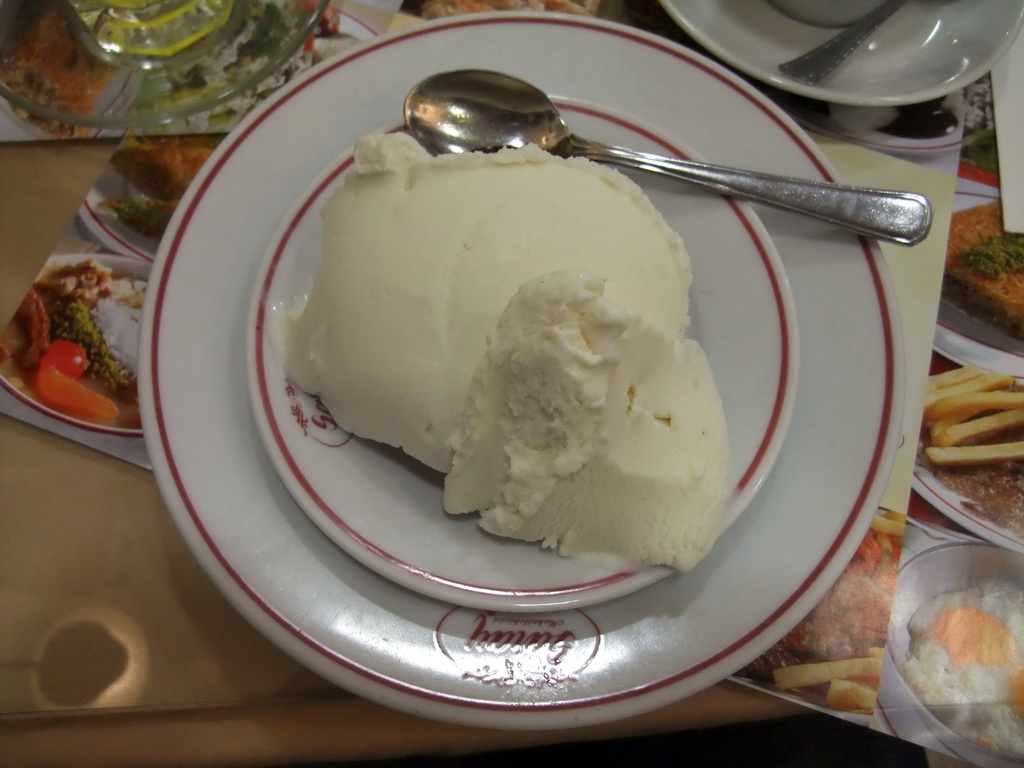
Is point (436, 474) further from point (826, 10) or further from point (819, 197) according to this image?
point (826, 10)

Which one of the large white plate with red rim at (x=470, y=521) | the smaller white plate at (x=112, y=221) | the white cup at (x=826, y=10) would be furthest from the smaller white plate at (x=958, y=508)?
the smaller white plate at (x=112, y=221)

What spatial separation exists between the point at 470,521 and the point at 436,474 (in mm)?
68

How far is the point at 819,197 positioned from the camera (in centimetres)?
79

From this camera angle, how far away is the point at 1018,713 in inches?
27.1

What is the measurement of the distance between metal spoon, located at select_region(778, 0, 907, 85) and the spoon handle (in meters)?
0.25

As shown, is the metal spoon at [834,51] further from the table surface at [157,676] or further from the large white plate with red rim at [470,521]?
the table surface at [157,676]

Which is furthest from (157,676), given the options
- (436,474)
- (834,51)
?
(834,51)

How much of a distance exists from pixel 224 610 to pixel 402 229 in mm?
469

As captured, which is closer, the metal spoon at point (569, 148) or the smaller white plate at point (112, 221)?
the metal spoon at point (569, 148)

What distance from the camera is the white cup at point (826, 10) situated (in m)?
0.97

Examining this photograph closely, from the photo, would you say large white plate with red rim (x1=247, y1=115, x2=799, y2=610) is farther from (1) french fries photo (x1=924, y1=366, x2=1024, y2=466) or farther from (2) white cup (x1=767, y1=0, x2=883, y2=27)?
(2) white cup (x1=767, y1=0, x2=883, y2=27)

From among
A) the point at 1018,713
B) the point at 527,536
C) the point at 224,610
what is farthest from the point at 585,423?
the point at 1018,713

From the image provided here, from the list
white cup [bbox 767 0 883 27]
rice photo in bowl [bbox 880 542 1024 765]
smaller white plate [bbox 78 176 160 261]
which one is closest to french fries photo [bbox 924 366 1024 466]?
rice photo in bowl [bbox 880 542 1024 765]

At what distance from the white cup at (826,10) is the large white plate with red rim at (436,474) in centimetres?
40
